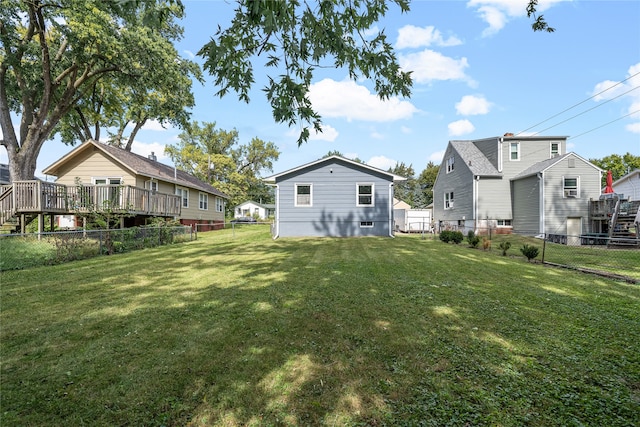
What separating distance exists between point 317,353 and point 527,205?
70.6 ft

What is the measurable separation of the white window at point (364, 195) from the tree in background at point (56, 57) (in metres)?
13.2

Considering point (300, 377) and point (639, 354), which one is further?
point (639, 354)

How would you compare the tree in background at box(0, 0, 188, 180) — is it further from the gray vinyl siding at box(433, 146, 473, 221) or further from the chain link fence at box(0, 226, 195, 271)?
the gray vinyl siding at box(433, 146, 473, 221)

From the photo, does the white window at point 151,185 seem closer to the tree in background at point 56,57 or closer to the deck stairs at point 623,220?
the tree in background at point 56,57

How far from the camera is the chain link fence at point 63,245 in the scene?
7.87 metres

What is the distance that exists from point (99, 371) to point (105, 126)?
31489mm

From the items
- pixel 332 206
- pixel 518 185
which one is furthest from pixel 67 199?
pixel 518 185

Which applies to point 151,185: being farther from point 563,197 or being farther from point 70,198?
point 563,197

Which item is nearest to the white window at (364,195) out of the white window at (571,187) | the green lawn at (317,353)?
the green lawn at (317,353)

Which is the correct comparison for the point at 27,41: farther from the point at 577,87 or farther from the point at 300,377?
the point at 577,87

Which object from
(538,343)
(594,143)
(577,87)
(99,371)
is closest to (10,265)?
(99,371)

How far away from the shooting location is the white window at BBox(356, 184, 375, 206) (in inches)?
683

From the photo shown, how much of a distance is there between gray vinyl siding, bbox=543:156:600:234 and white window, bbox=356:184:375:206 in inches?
440

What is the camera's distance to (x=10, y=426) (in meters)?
2.11
